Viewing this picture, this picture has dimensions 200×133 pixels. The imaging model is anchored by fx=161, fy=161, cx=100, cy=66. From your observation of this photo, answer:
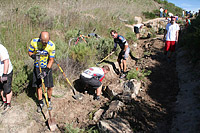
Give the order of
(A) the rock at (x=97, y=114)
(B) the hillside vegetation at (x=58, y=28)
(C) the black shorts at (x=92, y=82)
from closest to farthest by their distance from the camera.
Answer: (A) the rock at (x=97, y=114)
(C) the black shorts at (x=92, y=82)
(B) the hillside vegetation at (x=58, y=28)

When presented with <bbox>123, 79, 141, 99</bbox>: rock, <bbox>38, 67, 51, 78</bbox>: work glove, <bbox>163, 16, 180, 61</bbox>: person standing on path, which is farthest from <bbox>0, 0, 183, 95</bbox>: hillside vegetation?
<bbox>163, 16, 180, 61</bbox>: person standing on path

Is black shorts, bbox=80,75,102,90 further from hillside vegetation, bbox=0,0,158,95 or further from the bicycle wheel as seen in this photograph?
the bicycle wheel

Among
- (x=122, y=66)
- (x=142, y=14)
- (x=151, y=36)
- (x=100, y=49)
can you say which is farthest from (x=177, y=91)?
(x=142, y=14)

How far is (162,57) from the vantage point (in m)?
7.56

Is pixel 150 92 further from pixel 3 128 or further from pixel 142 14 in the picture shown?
pixel 142 14

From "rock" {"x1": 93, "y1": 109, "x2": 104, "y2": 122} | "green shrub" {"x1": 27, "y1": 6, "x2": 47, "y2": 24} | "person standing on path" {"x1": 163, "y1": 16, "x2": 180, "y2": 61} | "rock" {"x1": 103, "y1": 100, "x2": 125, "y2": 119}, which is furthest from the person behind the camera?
"green shrub" {"x1": 27, "y1": 6, "x2": 47, "y2": 24}

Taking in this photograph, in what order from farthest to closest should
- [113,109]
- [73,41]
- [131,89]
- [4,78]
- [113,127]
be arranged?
1. [73,41]
2. [131,89]
3. [113,109]
4. [4,78]
5. [113,127]

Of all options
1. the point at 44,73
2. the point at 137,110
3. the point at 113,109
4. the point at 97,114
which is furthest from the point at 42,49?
the point at 137,110

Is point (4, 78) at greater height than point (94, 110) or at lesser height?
greater

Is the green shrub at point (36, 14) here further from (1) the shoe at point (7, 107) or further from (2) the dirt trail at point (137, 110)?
(1) the shoe at point (7, 107)

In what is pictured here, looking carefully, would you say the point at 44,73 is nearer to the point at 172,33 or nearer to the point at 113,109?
the point at 113,109

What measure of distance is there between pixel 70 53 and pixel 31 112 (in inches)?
93.6

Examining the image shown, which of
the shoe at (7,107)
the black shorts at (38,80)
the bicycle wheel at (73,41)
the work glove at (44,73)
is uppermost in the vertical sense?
the bicycle wheel at (73,41)

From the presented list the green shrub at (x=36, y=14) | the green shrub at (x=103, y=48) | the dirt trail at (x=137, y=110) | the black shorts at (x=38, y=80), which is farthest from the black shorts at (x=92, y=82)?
the green shrub at (x=36, y=14)
